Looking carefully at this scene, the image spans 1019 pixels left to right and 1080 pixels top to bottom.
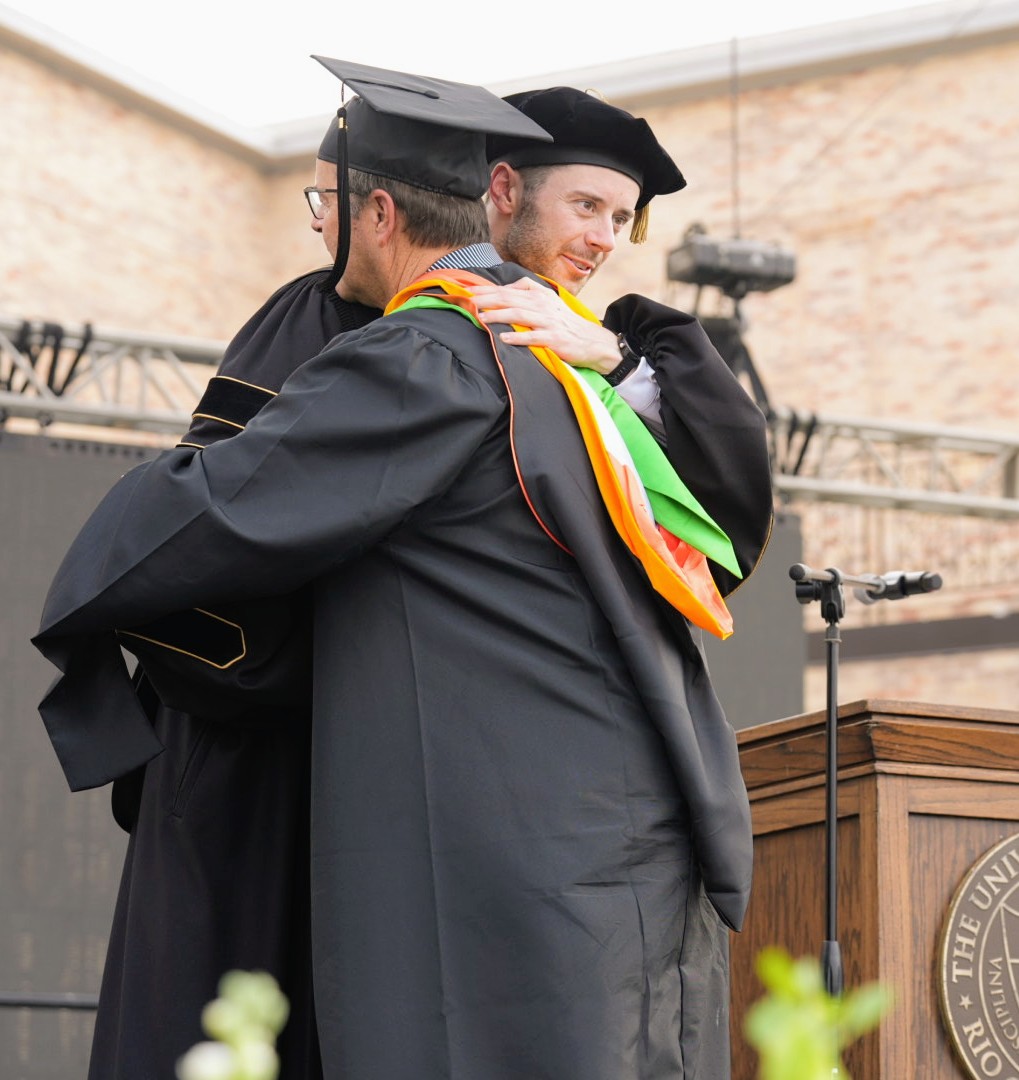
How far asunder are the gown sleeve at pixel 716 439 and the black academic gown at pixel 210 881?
19.6 inches

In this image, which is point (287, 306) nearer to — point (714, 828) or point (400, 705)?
point (400, 705)

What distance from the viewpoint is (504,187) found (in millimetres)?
2855

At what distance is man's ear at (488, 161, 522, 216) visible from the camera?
284cm

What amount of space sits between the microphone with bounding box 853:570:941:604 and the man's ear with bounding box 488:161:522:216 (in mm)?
1265

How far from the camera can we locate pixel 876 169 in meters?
15.3

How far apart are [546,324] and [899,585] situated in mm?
1848

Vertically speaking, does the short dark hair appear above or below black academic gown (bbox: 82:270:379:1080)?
above

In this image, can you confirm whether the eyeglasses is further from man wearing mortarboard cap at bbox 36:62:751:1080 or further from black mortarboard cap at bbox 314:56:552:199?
man wearing mortarboard cap at bbox 36:62:751:1080

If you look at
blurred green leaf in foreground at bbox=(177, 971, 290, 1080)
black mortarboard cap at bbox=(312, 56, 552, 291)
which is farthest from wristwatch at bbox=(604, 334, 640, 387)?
blurred green leaf in foreground at bbox=(177, 971, 290, 1080)

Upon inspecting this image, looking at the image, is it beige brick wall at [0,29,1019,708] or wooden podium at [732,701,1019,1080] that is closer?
wooden podium at [732,701,1019,1080]

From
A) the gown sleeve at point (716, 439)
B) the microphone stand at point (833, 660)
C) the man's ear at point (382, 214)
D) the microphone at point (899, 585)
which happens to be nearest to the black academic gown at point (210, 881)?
the man's ear at point (382, 214)

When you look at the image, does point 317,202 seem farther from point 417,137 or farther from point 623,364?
point 623,364

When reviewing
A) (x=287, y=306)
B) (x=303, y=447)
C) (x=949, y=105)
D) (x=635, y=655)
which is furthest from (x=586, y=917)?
(x=949, y=105)

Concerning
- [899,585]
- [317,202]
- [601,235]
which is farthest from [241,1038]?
[899,585]
